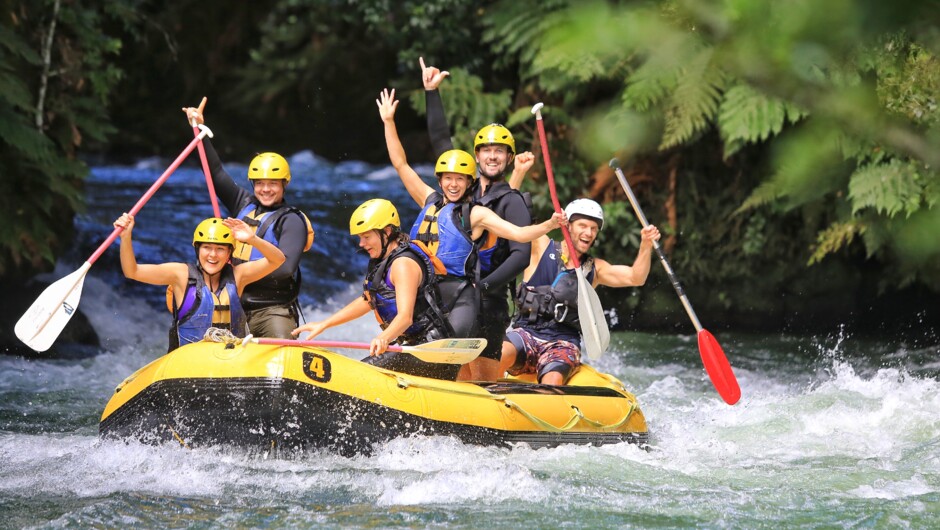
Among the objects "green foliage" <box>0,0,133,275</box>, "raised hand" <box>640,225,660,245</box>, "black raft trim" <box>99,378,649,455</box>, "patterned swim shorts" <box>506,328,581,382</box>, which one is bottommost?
"black raft trim" <box>99,378,649,455</box>

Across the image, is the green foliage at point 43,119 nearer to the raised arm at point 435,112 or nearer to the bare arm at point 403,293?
the raised arm at point 435,112

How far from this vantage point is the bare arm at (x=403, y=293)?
5.13 metres

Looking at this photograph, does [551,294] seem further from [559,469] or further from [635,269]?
[559,469]

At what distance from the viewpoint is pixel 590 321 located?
5840mm

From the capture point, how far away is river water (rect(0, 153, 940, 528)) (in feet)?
14.7

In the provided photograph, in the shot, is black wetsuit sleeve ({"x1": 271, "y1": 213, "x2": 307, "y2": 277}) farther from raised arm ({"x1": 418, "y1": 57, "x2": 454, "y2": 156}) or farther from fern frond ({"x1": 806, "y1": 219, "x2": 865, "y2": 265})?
fern frond ({"x1": 806, "y1": 219, "x2": 865, "y2": 265})

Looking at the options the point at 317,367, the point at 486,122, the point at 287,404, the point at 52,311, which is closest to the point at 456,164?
the point at 317,367

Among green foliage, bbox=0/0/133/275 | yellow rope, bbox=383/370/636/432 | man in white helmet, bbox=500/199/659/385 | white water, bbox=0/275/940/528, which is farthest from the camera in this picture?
green foliage, bbox=0/0/133/275

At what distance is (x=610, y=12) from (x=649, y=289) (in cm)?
936

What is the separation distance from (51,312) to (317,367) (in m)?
1.40

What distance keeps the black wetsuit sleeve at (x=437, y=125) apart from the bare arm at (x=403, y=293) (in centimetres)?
127

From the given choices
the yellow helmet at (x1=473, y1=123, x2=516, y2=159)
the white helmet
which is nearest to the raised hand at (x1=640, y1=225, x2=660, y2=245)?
the white helmet

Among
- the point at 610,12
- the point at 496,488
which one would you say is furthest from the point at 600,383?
the point at 610,12

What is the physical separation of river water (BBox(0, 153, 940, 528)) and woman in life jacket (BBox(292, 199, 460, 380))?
0.47 metres
